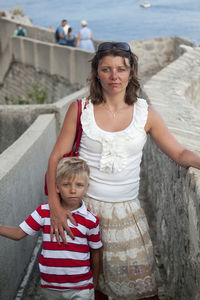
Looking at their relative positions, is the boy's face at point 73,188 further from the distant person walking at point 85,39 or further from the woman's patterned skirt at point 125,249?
the distant person walking at point 85,39

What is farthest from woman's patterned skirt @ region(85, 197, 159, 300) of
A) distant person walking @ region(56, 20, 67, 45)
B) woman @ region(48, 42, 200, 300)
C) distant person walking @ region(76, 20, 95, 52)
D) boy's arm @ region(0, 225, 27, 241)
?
distant person walking @ region(56, 20, 67, 45)

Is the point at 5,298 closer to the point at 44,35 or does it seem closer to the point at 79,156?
the point at 79,156

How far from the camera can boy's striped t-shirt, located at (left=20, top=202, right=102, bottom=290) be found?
84.7 inches

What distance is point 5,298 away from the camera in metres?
2.82

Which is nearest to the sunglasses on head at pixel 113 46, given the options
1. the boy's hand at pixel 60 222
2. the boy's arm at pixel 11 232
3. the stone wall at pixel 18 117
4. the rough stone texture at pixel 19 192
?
the boy's hand at pixel 60 222

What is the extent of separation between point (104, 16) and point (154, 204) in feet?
251

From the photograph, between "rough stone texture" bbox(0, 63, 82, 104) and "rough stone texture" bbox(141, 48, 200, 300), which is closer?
"rough stone texture" bbox(141, 48, 200, 300)

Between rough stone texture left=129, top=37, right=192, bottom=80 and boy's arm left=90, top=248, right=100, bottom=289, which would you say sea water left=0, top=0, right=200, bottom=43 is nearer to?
rough stone texture left=129, top=37, right=192, bottom=80

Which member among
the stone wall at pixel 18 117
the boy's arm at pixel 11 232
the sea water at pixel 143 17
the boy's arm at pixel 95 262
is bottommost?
the sea water at pixel 143 17

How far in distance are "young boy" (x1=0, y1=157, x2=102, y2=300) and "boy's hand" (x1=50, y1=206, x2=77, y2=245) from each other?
0.03m

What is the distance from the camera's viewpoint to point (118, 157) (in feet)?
7.09

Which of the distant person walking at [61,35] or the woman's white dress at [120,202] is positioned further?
the distant person walking at [61,35]

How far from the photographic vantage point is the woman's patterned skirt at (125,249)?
7.30 ft

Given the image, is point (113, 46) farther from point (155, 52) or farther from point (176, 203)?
point (155, 52)
